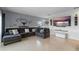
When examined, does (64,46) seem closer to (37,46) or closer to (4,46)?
(37,46)

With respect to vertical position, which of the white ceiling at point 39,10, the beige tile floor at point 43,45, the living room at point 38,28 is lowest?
the beige tile floor at point 43,45

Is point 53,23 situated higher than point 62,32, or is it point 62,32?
point 53,23

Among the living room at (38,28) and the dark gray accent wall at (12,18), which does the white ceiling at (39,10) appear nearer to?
the living room at (38,28)

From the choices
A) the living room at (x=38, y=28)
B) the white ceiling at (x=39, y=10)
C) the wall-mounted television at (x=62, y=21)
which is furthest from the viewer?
the wall-mounted television at (x=62, y=21)

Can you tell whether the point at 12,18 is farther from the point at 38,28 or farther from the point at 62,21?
the point at 62,21

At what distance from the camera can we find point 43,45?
9.91ft

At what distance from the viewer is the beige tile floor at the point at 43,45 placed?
2.82 m

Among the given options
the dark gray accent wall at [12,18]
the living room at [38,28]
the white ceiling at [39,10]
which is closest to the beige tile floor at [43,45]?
the living room at [38,28]

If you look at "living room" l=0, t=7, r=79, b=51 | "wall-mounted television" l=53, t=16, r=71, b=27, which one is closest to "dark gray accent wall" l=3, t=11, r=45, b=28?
"living room" l=0, t=7, r=79, b=51

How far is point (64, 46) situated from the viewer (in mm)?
2918
